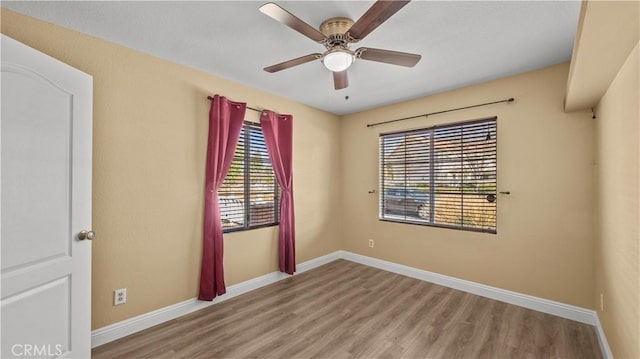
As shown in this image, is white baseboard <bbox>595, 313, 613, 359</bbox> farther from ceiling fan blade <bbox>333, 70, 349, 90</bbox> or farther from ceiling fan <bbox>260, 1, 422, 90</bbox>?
ceiling fan blade <bbox>333, 70, 349, 90</bbox>

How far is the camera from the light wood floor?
6.77 ft

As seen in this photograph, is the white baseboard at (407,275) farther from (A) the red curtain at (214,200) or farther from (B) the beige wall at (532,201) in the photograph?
(A) the red curtain at (214,200)

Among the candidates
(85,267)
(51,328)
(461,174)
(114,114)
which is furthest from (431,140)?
(51,328)

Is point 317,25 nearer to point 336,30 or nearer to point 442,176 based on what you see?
point 336,30

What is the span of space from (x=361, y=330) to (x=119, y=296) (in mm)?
2131

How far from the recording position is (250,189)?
10.7 ft

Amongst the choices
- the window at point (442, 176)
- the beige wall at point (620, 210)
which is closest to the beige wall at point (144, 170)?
the window at point (442, 176)

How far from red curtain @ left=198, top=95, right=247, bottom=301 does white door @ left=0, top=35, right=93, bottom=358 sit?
1.00 m

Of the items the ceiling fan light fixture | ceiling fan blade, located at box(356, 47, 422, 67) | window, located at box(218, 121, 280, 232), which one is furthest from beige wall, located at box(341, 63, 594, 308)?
window, located at box(218, 121, 280, 232)

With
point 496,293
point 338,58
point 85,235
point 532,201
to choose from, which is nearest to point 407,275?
point 496,293

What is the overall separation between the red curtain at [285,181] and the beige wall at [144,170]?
1.51 ft

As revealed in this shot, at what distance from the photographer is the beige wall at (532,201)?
2.51 m

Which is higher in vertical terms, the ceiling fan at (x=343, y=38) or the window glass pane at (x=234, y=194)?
the ceiling fan at (x=343, y=38)

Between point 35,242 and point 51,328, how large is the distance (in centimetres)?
56
